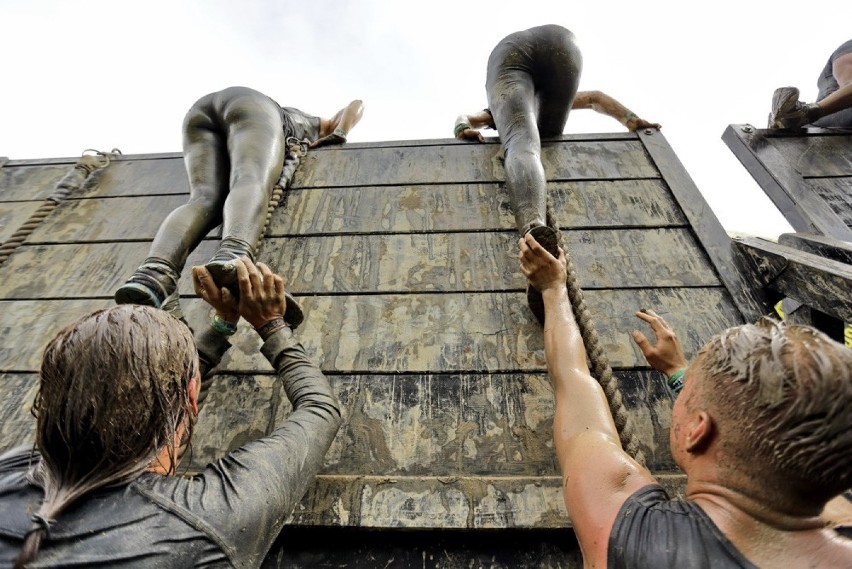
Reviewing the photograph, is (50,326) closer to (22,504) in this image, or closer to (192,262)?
(192,262)

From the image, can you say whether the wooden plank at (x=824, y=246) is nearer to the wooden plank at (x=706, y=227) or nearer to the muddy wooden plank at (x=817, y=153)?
the wooden plank at (x=706, y=227)

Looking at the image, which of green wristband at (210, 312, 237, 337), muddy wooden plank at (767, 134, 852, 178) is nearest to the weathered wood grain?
green wristband at (210, 312, 237, 337)

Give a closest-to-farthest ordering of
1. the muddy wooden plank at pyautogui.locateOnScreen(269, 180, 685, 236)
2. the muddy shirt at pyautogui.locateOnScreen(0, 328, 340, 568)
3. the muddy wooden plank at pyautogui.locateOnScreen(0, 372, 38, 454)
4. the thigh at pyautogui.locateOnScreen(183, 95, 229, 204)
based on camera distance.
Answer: the muddy shirt at pyautogui.locateOnScreen(0, 328, 340, 568)
the muddy wooden plank at pyautogui.locateOnScreen(0, 372, 38, 454)
the thigh at pyautogui.locateOnScreen(183, 95, 229, 204)
the muddy wooden plank at pyautogui.locateOnScreen(269, 180, 685, 236)

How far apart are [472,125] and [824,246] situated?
1.92 meters

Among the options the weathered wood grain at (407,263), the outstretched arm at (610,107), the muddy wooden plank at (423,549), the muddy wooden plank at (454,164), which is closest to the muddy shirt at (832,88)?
the outstretched arm at (610,107)

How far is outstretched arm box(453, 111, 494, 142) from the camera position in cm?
295

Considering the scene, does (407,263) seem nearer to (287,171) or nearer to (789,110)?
(287,171)

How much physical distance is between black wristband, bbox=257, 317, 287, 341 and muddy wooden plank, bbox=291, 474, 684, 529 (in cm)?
46

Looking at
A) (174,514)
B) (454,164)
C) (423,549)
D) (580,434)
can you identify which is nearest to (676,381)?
(580,434)

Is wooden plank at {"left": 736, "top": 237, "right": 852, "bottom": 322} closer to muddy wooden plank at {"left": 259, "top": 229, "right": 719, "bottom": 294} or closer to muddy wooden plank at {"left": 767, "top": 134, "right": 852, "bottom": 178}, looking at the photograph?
muddy wooden plank at {"left": 259, "top": 229, "right": 719, "bottom": 294}

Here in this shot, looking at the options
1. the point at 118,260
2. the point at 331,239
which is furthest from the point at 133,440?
the point at 118,260

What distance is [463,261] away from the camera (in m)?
2.12

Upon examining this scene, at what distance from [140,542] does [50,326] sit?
5.83 feet

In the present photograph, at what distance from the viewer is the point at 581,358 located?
1.25 m
